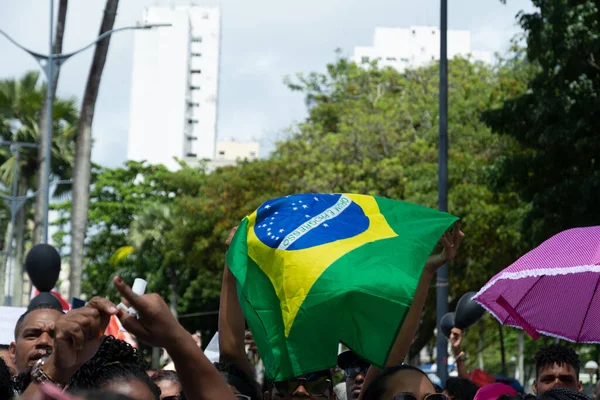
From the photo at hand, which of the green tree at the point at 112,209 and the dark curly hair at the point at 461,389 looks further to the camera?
the green tree at the point at 112,209

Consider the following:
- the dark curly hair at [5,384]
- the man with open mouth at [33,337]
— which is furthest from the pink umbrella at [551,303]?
the dark curly hair at [5,384]

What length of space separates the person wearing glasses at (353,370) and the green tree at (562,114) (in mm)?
9896

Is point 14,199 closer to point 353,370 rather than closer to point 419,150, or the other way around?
point 419,150

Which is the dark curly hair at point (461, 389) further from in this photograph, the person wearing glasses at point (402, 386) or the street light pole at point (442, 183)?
the street light pole at point (442, 183)

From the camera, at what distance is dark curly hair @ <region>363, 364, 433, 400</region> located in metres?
4.41

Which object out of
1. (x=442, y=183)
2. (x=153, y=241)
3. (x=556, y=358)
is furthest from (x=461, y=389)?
(x=153, y=241)

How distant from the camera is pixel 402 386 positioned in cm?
438

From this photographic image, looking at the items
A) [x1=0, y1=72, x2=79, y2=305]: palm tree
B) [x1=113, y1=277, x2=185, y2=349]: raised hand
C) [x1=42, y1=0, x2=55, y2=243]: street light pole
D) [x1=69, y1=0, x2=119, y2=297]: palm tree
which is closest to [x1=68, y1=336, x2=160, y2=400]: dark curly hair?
[x1=113, y1=277, x2=185, y2=349]: raised hand

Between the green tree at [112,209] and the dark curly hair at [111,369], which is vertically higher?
the dark curly hair at [111,369]

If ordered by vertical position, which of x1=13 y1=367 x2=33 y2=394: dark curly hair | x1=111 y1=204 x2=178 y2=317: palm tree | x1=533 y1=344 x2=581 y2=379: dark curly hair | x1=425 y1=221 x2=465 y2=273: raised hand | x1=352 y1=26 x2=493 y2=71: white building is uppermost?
x1=352 y1=26 x2=493 y2=71: white building

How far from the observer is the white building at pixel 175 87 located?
86.7 meters

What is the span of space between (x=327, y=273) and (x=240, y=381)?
2.23 feet

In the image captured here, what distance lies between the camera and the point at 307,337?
458 centimetres

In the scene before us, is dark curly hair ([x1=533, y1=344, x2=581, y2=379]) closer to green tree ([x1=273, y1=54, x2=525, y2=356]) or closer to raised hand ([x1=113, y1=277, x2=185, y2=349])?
raised hand ([x1=113, y1=277, x2=185, y2=349])
